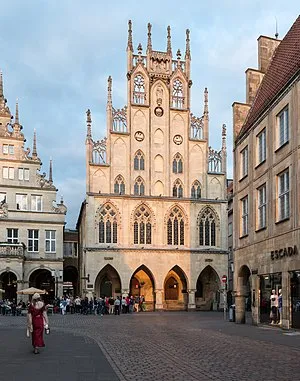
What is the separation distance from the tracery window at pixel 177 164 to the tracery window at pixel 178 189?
0.94m

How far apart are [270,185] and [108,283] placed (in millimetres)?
33546

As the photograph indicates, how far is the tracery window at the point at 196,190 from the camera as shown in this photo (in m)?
55.4

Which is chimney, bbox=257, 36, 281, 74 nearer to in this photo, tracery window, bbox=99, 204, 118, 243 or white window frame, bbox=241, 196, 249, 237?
white window frame, bbox=241, 196, 249, 237

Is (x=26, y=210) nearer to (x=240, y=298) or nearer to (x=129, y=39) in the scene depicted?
(x=129, y=39)

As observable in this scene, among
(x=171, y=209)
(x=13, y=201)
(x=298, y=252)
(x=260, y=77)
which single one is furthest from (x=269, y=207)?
(x=13, y=201)

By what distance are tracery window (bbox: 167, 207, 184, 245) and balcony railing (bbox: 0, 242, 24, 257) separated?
12980 millimetres

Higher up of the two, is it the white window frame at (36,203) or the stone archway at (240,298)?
the white window frame at (36,203)

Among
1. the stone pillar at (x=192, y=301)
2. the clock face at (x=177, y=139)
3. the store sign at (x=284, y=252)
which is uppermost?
the clock face at (x=177, y=139)

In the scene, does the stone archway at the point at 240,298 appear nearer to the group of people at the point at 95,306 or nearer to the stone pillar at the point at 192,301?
the group of people at the point at 95,306

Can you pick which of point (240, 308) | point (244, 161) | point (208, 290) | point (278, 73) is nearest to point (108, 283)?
point (208, 290)

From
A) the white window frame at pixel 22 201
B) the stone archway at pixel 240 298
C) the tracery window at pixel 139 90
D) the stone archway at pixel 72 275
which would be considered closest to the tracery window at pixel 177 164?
the tracery window at pixel 139 90

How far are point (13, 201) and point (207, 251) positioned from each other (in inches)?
705

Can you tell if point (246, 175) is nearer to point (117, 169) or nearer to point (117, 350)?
point (117, 350)

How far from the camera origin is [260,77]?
32.2m
